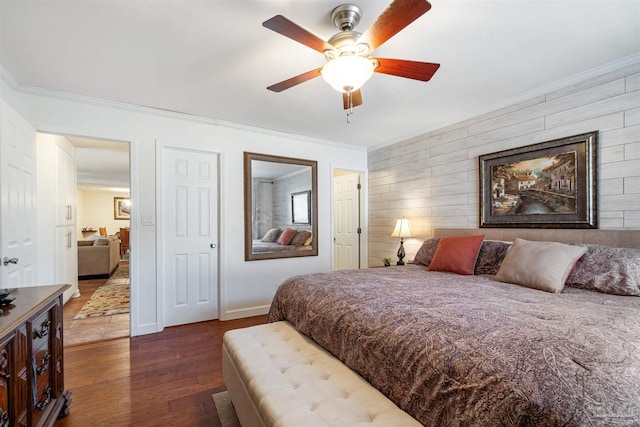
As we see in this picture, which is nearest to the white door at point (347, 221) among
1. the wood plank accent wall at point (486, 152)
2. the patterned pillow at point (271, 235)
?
the wood plank accent wall at point (486, 152)

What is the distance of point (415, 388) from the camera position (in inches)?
43.6

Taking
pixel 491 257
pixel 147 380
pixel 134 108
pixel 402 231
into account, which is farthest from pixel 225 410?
pixel 134 108

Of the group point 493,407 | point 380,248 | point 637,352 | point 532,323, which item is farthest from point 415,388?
point 380,248

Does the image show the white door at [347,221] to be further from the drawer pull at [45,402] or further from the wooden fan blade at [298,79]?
the drawer pull at [45,402]

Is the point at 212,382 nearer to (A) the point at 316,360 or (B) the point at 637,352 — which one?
(A) the point at 316,360

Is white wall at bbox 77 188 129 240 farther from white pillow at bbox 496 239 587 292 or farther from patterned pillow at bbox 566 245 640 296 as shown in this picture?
patterned pillow at bbox 566 245 640 296

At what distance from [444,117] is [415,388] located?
3048 millimetres

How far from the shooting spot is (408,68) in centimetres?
178

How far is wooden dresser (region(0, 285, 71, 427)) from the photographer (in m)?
1.19

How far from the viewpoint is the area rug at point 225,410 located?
172 cm

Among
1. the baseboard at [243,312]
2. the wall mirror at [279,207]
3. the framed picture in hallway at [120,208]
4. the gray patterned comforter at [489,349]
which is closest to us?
the gray patterned comforter at [489,349]

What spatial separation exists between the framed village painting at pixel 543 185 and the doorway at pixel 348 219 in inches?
78.9

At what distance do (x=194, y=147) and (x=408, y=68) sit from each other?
2513 millimetres

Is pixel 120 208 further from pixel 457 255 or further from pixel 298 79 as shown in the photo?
pixel 457 255
